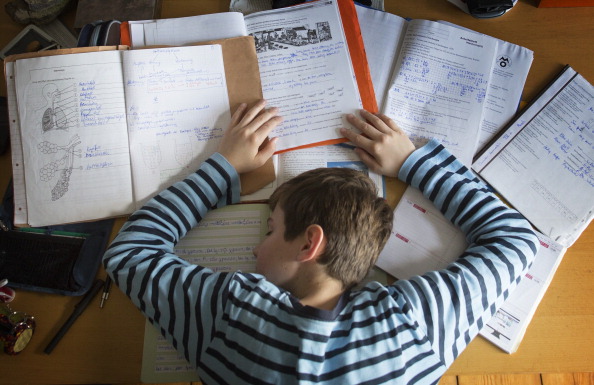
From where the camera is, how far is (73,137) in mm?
754

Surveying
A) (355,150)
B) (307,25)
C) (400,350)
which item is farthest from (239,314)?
(307,25)

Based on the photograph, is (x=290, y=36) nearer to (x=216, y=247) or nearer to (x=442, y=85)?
(x=442, y=85)

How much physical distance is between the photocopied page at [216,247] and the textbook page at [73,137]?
0.15m

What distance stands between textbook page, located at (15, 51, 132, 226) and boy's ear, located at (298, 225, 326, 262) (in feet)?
1.16

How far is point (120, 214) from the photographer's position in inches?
29.4

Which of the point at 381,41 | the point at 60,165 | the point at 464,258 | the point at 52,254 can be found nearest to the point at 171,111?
the point at 60,165

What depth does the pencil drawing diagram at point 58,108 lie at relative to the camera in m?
0.76

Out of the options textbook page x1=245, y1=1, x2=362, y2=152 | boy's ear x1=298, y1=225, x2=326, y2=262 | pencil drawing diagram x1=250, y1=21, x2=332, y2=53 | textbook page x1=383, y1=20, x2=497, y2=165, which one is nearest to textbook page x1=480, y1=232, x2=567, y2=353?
textbook page x1=383, y1=20, x2=497, y2=165

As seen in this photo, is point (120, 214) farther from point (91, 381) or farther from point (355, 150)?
point (355, 150)

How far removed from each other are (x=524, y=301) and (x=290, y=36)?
0.67 metres

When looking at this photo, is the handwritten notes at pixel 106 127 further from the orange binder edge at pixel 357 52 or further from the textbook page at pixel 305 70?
the orange binder edge at pixel 357 52

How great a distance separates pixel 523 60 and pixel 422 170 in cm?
35

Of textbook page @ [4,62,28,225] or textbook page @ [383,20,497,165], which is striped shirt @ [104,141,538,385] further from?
textbook page @ [4,62,28,225]

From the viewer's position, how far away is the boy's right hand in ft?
2.47
